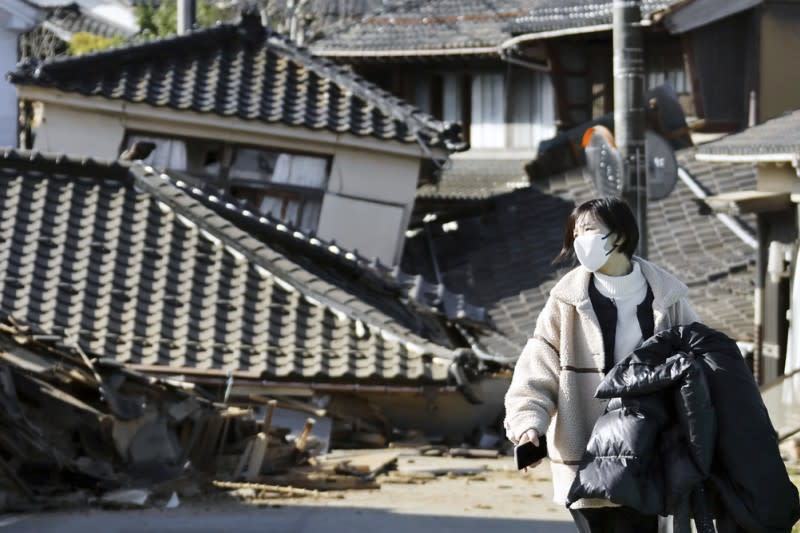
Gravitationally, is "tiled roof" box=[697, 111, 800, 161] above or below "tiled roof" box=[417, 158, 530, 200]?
above

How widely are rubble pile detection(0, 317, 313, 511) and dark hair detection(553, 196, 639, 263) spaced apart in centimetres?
605

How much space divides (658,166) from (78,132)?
42.3 ft

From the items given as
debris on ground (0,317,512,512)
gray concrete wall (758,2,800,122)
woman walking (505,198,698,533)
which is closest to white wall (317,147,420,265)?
gray concrete wall (758,2,800,122)

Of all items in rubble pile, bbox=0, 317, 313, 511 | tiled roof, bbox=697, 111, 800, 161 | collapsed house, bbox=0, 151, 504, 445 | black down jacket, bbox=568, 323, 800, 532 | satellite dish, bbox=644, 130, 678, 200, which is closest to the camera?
black down jacket, bbox=568, 323, 800, 532

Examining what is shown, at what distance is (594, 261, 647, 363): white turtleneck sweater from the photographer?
7.06 m

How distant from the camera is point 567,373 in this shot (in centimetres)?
704

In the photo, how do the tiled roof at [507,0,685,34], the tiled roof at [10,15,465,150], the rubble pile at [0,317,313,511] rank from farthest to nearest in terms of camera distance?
the tiled roof at [507,0,685,34]
the tiled roof at [10,15,465,150]
the rubble pile at [0,317,313,511]

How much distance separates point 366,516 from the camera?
1239 centimetres

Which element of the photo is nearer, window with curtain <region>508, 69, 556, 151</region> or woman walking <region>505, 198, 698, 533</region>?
woman walking <region>505, 198, 698, 533</region>

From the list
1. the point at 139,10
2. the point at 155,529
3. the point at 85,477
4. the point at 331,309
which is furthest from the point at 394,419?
the point at 139,10

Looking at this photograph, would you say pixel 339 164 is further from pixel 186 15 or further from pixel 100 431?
pixel 100 431

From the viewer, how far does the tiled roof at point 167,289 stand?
18.7 meters

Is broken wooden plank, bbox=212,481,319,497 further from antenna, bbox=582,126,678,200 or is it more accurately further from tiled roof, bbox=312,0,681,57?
tiled roof, bbox=312,0,681,57

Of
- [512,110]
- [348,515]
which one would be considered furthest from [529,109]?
[348,515]
